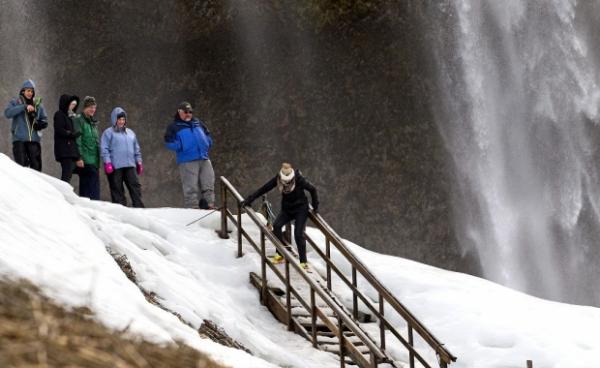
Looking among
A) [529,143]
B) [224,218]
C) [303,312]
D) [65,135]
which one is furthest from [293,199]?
[529,143]

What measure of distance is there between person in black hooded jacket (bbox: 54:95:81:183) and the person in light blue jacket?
1.73 ft

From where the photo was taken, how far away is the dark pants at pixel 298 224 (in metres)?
12.7

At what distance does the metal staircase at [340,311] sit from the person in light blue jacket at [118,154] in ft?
7.06

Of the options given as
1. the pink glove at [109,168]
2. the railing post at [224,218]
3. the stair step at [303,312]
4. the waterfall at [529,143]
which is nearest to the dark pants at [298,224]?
the railing post at [224,218]

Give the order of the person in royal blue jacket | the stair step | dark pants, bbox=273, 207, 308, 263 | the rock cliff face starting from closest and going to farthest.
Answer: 1. the stair step
2. dark pants, bbox=273, 207, 308, 263
3. the person in royal blue jacket
4. the rock cliff face

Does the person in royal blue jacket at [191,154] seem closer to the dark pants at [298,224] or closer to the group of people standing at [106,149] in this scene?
the group of people standing at [106,149]

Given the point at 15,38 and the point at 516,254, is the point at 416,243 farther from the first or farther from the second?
the point at 15,38

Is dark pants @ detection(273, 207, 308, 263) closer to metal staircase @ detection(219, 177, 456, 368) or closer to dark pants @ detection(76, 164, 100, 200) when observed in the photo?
metal staircase @ detection(219, 177, 456, 368)

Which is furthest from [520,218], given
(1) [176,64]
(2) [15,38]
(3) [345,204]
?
(2) [15,38]

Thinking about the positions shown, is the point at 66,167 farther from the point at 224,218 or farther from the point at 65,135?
the point at 224,218

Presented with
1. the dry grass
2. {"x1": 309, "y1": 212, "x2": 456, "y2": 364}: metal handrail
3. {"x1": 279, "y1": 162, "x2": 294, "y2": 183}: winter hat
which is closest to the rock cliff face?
{"x1": 279, "y1": 162, "x2": 294, "y2": 183}: winter hat

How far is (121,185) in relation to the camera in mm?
15070

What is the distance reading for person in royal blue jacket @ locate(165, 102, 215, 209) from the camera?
15188mm

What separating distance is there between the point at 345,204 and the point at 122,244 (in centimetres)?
2271
